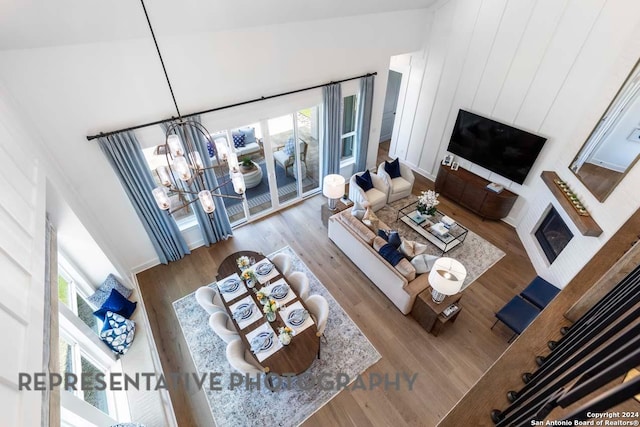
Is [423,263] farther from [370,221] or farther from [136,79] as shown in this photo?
[136,79]

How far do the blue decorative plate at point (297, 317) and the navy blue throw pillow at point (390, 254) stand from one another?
1.53 m

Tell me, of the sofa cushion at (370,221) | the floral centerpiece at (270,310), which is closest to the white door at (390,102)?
the sofa cushion at (370,221)

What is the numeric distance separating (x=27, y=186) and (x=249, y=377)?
3241 mm

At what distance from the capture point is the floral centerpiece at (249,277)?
4.22 meters

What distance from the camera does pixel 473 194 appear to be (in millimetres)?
6277

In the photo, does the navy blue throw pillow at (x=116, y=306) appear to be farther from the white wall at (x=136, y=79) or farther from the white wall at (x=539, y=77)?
the white wall at (x=539, y=77)

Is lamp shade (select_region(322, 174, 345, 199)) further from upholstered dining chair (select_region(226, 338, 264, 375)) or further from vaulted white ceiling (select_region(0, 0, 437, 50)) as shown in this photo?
upholstered dining chair (select_region(226, 338, 264, 375))

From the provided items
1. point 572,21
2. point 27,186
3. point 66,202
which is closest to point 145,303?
point 66,202

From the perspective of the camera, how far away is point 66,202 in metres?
3.50

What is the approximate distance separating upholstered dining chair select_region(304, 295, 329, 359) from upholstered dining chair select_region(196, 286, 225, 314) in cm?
124

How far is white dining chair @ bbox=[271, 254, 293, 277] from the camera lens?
452 cm

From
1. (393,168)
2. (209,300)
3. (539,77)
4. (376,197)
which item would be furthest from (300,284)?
(539,77)

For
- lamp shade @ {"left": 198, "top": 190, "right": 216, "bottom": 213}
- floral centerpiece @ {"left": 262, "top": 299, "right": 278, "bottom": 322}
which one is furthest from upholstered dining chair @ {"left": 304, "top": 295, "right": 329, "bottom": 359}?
lamp shade @ {"left": 198, "top": 190, "right": 216, "bottom": 213}

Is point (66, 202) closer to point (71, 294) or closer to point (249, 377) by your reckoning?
point (71, 294)
